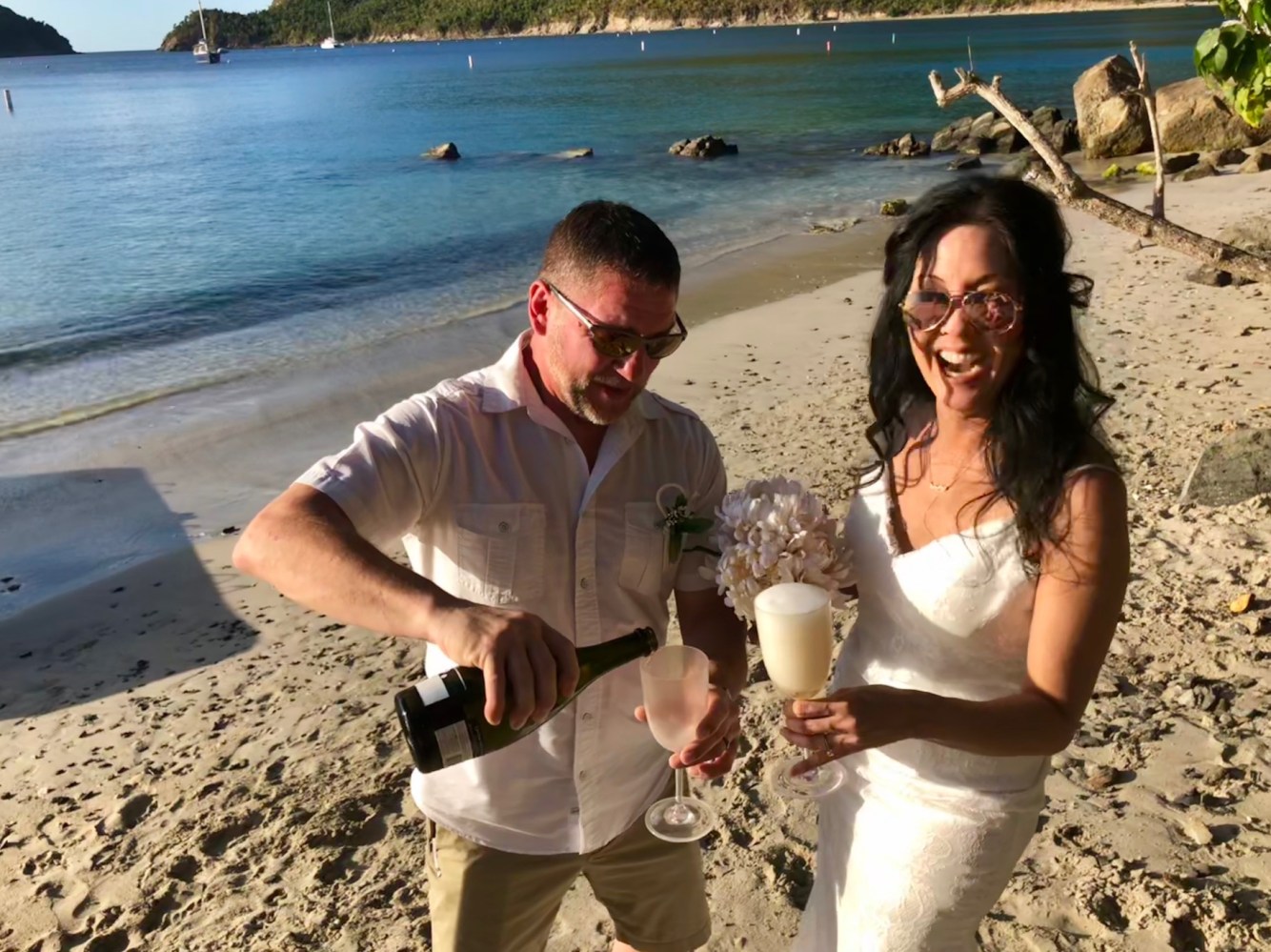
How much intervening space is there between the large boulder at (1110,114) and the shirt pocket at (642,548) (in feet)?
88.5

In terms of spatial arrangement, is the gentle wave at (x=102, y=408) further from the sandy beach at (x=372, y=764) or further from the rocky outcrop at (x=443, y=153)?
the rocky outcrop at (x=443, y=153)

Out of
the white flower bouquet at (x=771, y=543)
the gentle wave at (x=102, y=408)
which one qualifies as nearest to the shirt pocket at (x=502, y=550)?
the white flower bouquet at (x=771, y=543)

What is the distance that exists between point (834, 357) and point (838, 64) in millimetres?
69703

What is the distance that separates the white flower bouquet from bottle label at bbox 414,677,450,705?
0.72 metres

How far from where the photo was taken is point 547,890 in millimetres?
2775

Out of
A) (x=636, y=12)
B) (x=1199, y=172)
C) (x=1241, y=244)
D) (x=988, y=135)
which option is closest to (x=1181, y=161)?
(x=1199, y=172)

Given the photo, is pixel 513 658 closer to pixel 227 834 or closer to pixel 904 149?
pixel 227 834

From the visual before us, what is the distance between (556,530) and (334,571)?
0.60 m

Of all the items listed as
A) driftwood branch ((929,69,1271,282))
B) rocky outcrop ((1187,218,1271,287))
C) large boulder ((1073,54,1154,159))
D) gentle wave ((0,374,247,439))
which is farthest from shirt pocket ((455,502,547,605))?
large boulder ((1073,54,1154,159))

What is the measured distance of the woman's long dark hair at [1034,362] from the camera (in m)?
2.35

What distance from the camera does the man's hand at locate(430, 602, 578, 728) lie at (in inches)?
73.6

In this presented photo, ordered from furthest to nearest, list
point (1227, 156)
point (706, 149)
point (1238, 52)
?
point (706, 149) < point (1227, 156) < point (1238, 52)

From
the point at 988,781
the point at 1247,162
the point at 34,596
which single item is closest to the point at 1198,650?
the point at 988,781

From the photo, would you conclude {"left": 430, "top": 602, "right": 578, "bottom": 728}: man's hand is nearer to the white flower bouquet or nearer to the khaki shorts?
the white flower bouquet
